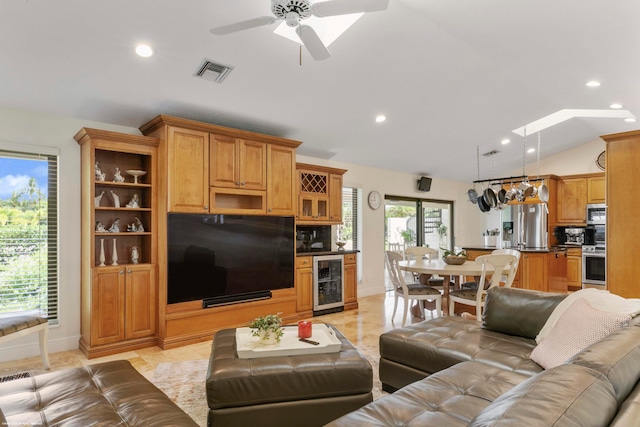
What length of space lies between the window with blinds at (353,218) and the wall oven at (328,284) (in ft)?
3.42

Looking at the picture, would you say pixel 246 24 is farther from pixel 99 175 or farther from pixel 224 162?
pixel 99 175

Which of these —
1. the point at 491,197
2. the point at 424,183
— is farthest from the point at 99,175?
the point at 424,183

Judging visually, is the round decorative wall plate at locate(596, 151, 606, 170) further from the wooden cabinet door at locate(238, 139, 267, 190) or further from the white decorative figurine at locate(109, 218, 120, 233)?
the white decorative figurine at locate(109, 218, 120, 233)

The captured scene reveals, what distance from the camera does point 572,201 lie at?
7555mm

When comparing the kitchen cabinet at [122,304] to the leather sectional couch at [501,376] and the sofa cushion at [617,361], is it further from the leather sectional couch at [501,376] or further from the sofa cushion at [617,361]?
the sofa cushion at [617,361]

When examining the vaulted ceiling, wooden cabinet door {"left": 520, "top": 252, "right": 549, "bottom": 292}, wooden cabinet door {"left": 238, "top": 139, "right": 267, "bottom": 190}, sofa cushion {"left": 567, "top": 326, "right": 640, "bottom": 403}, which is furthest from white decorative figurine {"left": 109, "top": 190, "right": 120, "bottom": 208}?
wooden cabinet door {"left": 520, "top": 252, "right": 549, "bottom": 292}

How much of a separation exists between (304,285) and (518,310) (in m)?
2.86

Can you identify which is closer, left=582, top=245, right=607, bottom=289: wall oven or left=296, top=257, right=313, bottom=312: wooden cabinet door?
left=296, top=257, right=313, bottom=312: wooden cabinet door

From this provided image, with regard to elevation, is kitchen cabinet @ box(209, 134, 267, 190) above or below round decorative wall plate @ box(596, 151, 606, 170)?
below

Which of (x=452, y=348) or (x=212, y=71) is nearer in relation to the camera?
(x=452, y=348)

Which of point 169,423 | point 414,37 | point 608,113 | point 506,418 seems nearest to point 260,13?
point 414,37

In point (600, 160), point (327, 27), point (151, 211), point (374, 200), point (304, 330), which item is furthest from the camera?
point (600, 160)

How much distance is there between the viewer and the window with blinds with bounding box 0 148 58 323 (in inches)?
139

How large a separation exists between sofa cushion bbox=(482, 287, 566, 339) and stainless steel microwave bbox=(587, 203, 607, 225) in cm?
580
